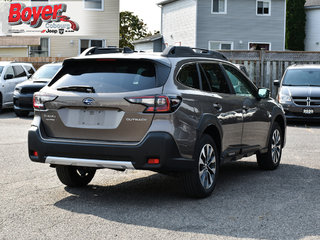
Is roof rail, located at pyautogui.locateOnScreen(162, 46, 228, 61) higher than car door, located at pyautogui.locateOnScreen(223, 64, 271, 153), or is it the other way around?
roof rail, located at pyautogui.locateOnScreen(162, 46, 228, 61)

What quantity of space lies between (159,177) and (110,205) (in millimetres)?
2043

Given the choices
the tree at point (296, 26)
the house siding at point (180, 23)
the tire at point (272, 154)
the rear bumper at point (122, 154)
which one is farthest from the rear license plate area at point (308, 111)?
the tree at point (296, 26)

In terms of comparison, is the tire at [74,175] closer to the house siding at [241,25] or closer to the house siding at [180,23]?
the house siding at [241,25]

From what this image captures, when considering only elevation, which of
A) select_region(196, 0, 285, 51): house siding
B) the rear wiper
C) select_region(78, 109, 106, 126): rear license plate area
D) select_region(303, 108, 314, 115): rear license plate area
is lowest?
select_region(303, 108, 314, 115): rear license plate area

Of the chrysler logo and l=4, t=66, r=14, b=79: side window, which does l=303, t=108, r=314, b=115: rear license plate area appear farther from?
the chrysler logo

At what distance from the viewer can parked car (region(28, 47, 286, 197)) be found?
20.9 ft

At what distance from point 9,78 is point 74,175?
1556 cm

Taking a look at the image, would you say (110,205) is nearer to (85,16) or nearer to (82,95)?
(82,95)

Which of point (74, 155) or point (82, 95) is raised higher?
point (82, 95)

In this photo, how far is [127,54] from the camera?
6988mm

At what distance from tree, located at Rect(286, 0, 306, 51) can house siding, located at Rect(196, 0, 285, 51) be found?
7354 millimetres

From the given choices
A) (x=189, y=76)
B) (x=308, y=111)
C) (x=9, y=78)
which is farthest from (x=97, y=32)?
(x=189, y=76)

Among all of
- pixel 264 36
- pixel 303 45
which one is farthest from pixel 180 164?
pixel 303 45

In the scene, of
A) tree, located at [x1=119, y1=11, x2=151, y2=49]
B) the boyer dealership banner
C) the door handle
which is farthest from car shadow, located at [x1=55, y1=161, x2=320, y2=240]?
tree, located at [x1=119, y1=11, x2=151, y2=49]
